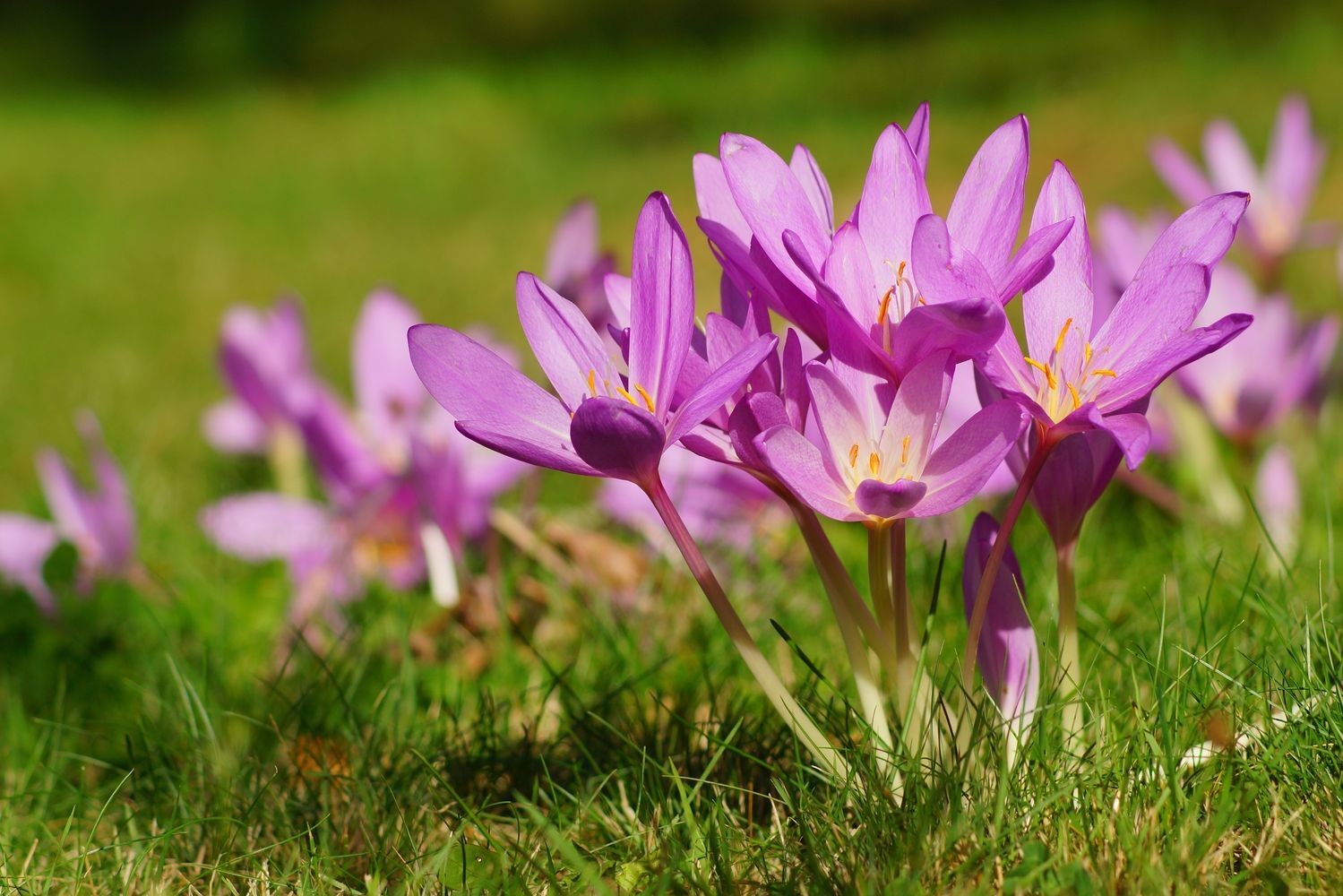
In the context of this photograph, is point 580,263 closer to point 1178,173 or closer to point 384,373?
point 384,373

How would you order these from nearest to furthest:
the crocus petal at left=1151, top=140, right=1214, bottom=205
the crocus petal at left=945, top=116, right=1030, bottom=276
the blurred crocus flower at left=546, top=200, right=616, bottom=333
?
the crocus petal at left=945, top=116, right=1030, bottom=276 → the blurred crocus flower at left=546, top=200, right=616, bottom=333 → the crocus petal at left=1151, top=140, right=1214, bottom=205

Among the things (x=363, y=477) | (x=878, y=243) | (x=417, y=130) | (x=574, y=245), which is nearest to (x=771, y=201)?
(x=878, y=243)

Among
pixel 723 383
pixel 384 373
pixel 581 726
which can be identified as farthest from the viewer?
pixel 384 373

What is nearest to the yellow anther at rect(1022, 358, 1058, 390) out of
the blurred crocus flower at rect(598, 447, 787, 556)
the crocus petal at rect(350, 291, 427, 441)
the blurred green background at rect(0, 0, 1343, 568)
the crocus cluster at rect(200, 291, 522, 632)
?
the crocus cluster at rect(200, 291, 522, 632)

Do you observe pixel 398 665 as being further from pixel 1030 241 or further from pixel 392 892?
pixel 1030 241

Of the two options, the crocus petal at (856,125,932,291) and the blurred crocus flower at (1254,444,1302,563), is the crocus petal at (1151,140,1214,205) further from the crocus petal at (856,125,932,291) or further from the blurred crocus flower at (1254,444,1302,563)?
the crocus petal at (856,125,932,291)

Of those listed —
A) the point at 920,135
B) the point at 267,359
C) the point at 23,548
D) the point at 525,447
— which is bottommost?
the point at 23,548
